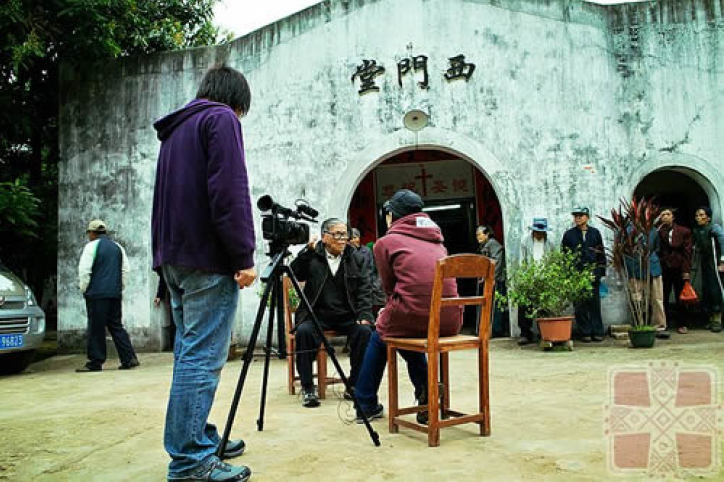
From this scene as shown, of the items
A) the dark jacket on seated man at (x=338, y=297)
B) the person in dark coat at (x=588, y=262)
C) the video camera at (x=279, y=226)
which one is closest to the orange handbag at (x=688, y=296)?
the person in dark coat at (x=588, y=262)

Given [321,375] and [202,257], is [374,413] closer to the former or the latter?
[321,375]

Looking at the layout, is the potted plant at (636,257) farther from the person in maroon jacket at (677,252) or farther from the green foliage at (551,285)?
the person in maroon jacket at (677,252)

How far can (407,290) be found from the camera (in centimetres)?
332

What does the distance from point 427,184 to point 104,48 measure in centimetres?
563

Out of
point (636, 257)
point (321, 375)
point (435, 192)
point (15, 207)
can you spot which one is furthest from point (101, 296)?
point (435, 192)

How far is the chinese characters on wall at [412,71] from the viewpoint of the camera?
8117 millimetres

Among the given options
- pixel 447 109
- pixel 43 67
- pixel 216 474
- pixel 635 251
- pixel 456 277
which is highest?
pixel 43 67

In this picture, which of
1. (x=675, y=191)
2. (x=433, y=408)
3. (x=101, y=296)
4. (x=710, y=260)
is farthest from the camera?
(x=675, y=191)

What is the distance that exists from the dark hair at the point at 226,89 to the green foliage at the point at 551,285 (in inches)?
194

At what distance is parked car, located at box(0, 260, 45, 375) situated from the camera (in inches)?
247

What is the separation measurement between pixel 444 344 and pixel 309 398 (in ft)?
4.63

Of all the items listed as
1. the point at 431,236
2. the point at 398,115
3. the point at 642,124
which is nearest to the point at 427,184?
the point at 398,115

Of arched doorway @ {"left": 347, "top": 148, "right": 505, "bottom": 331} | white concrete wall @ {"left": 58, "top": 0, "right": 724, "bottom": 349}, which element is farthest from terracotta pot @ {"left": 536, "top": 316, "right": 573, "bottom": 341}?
arched doorway @ {"left": 347, "top": 148, "right": 505, "bottom": 331}

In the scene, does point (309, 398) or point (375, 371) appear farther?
point (309, 398)
